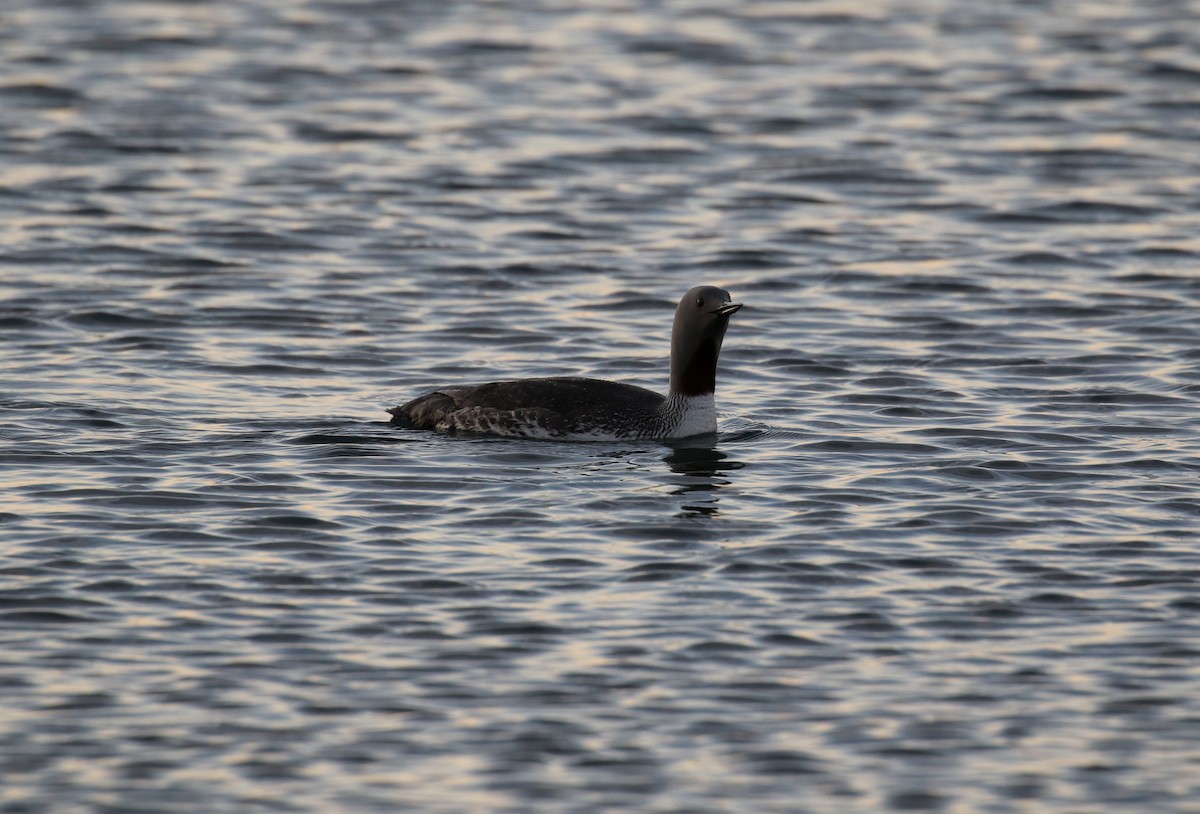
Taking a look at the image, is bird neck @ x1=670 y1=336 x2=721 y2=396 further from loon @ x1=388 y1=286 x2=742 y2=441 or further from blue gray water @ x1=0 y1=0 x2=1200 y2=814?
blue gray water @ x1=0 y1=0 x2=1200 y2=814

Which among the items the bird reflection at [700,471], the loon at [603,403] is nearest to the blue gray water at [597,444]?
the bird reflection at [700,471]

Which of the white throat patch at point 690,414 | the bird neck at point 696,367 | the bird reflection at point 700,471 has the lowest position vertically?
the bird reflection at point 700,471

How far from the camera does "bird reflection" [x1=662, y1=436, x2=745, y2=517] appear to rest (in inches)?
553

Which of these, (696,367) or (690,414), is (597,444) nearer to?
(690,414)

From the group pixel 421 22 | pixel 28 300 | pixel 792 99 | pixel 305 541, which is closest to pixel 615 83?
pixel 792 99

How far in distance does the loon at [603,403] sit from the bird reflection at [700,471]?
215mm

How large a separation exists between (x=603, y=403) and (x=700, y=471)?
100 cm

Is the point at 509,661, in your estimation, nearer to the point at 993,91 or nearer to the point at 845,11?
the point at 993,91

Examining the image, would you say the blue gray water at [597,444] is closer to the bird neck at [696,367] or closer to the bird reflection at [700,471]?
the bird reflection at [700,471]

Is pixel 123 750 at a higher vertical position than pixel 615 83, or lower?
lower

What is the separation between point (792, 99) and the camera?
3014 cm

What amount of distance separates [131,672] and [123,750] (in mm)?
970

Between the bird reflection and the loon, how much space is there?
215mm

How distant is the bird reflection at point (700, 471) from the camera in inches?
553
